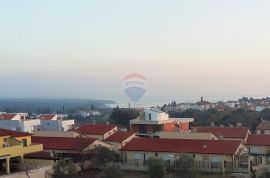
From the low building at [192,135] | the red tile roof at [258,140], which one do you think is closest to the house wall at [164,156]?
the low building at [192,135]

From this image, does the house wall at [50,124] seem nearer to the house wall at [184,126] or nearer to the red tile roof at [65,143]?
the house wall at [184,126]

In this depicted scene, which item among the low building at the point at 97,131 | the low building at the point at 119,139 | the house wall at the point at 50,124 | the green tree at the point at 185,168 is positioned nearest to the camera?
the green tree at the point at 185,168

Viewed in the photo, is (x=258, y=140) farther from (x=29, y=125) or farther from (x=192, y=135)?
(x=29, y=125)

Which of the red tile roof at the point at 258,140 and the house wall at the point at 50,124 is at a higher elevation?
the house wall at the point at 50,124

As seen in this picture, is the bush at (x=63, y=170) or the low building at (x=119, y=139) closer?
the bush at (x=63, y=170)

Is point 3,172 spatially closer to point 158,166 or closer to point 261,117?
point 158,166

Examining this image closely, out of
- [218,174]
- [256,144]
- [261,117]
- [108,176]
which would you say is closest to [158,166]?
[108,176]
